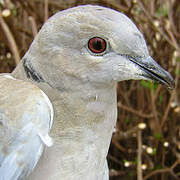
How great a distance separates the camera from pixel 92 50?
3.83 feet

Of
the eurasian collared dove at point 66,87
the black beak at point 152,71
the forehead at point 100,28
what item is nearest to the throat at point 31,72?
the eurasian collared dove at point 66,87

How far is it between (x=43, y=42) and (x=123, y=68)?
319mm

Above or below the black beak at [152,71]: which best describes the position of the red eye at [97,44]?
above

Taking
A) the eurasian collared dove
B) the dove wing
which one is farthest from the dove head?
the dove wing

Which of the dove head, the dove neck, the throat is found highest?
the dove head

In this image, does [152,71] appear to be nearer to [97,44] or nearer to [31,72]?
[97,44]

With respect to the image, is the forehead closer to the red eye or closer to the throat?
the red eye

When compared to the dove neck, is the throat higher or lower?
higher

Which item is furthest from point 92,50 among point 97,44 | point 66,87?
point 66,87

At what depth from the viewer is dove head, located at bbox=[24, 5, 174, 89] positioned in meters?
1.15

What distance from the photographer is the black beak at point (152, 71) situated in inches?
46.8

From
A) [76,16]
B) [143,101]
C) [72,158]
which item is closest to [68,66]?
[76,16]

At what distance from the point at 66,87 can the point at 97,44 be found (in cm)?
21

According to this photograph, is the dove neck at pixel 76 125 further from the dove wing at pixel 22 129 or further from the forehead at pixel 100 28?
the forehead at pixel 100 28
